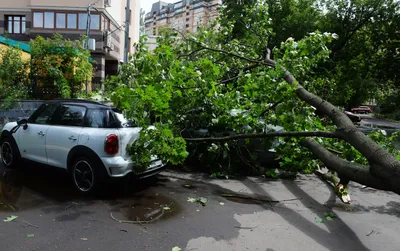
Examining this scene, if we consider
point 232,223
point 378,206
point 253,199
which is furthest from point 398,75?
point 232,223

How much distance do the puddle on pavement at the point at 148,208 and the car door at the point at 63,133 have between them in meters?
1.35

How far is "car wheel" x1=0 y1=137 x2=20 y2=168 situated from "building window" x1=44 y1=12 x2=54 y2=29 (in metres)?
23.6

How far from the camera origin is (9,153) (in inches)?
262

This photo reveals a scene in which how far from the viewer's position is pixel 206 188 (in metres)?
6.16

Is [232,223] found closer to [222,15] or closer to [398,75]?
[222,15]

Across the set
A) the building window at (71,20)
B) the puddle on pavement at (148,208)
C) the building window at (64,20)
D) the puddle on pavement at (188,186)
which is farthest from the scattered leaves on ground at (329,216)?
the building window at (71,20)

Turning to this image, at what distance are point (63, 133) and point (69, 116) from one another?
336 mm

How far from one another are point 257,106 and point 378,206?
2.66 meters

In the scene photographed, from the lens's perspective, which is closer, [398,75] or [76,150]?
[76,150]

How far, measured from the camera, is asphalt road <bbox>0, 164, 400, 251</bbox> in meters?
3.78

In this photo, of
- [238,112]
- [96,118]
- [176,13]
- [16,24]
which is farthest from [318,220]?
[176,13]

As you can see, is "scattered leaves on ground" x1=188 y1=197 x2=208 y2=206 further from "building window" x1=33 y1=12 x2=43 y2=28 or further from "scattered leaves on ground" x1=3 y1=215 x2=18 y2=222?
"building window" x1=33 y1=12 x2=43 y2=28

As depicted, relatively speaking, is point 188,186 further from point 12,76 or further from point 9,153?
point 12,76

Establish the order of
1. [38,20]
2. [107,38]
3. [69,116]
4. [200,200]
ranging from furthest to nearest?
[107,38], [38,20], [69,116], [200,200]
